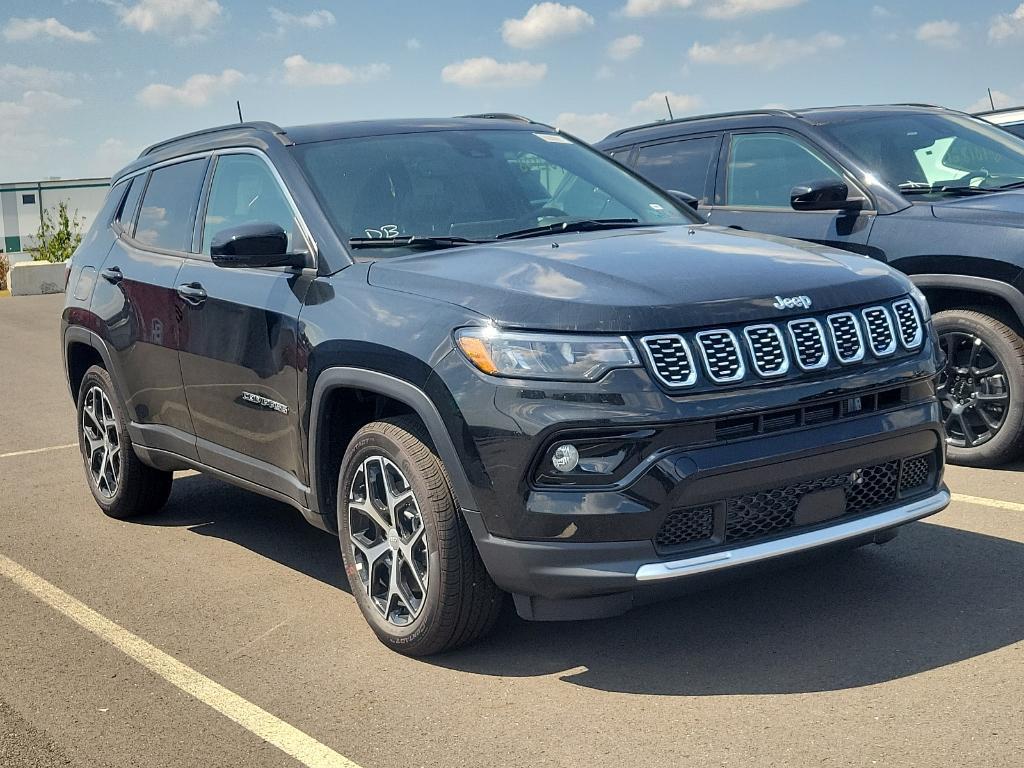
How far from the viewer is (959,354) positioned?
6.87 m

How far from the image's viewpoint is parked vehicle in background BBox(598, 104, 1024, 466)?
6.70 meters

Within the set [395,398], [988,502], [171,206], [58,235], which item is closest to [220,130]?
[171,206]

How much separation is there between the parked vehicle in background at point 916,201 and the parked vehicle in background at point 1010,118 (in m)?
3.28

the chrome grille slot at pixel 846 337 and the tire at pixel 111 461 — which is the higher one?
the chrome grille slot at pixel 846 337

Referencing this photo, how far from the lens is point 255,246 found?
16.4 feet

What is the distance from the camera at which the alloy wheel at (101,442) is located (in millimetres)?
6820

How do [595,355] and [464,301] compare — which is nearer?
[595,355]

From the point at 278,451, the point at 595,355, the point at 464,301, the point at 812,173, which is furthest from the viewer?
the point at 812,173

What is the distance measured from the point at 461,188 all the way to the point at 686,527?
6.29ft

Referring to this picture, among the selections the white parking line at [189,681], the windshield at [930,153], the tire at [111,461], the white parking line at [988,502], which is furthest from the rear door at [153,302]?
the windshield at [930,153]

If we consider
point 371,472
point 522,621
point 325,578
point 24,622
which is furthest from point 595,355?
point 24,622

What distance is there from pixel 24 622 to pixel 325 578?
1.21 metres

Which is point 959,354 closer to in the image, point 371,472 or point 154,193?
point 371,472

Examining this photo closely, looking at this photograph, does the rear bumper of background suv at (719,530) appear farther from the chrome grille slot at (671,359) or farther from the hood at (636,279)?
the hood at (636,279)
